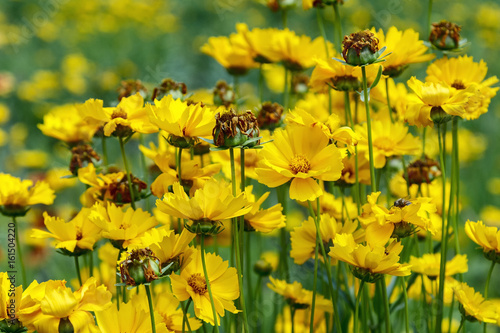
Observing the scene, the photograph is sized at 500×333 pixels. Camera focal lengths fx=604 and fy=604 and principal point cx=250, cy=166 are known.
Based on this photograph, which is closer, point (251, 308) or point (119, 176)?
point (119, 176)

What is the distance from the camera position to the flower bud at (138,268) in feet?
1.71

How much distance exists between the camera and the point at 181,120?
0.60 metres

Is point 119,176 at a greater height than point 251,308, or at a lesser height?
greater

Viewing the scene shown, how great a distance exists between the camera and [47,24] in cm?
381

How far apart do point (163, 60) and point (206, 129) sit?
2.86 metres

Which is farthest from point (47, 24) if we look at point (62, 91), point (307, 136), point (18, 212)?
point (307, 136)

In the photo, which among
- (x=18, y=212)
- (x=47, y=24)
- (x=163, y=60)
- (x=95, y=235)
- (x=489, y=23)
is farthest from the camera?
(x=47, y=24)

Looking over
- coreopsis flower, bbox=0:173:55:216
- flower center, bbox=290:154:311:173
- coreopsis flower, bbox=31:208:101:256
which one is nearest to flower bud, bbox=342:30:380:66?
flower center, bbox=290:154:311:173

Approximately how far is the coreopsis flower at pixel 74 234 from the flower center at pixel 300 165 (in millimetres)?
239

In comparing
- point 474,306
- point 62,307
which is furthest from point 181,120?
point 474,306

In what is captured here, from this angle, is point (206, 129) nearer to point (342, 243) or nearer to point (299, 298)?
point (342, 243)

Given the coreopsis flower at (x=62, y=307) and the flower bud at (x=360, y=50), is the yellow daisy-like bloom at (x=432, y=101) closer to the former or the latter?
the flower bud at (x=360, y=50)

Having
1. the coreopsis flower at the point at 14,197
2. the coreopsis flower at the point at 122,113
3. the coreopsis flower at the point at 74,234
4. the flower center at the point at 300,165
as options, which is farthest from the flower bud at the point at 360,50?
the coreopsis flower at the point at 14,197

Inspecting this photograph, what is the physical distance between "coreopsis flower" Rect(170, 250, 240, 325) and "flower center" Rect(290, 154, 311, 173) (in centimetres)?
12
